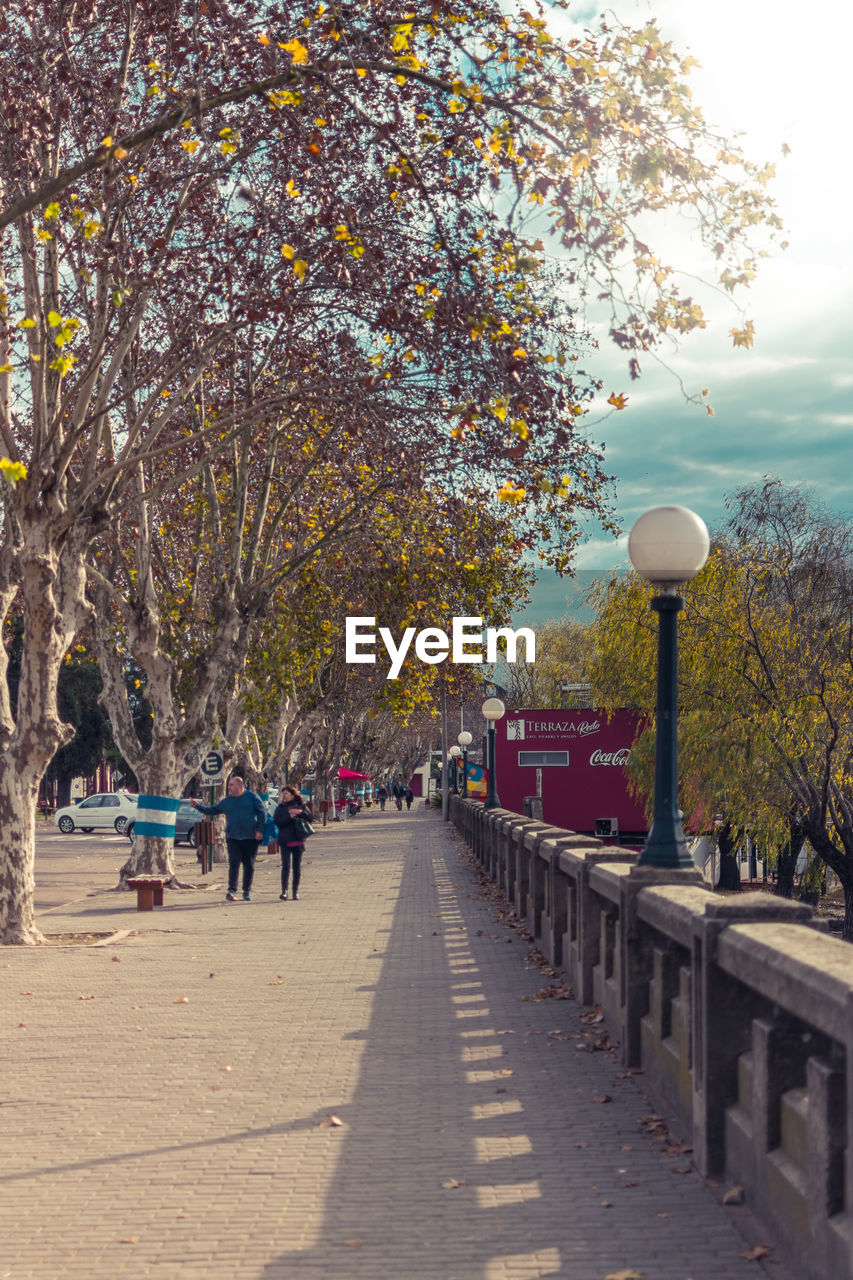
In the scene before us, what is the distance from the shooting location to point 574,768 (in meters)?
39.9

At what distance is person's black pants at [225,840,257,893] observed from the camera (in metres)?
22.1

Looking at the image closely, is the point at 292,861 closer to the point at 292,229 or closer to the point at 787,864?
the point at 292,229

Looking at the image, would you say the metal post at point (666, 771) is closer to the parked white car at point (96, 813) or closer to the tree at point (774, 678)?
the tree at point (774, 678)

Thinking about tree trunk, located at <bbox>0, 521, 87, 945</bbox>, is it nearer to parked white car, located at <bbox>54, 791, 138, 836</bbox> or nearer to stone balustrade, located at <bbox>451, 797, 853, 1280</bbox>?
stone balustrade, located at <bbox>451, 797, 853, 1280</bbox>

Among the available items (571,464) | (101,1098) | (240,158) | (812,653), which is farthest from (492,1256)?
(812,653)

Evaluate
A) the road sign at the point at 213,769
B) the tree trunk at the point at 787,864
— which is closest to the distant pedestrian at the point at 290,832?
the road sign at the point at 213,769

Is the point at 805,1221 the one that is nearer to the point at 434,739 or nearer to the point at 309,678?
the point at 309,678

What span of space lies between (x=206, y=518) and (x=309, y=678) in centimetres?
1079

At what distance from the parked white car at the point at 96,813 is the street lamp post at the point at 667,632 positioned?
50.7 m

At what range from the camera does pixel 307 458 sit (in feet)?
93.5

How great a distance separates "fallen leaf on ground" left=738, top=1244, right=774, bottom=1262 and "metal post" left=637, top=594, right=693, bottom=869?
3.94 metres

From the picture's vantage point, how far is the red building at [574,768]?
39.2 m

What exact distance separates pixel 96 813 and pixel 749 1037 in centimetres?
5524

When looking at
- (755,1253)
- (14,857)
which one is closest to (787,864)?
(14,857)
